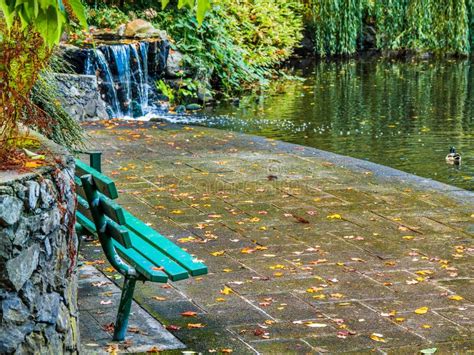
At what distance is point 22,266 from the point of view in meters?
3.95

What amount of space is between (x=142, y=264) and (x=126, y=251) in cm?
25

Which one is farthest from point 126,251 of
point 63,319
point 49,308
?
point 49,308

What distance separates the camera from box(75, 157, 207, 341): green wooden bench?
4.70 m

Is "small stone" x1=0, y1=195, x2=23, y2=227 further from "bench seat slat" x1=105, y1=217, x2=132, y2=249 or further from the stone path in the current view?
the stone path

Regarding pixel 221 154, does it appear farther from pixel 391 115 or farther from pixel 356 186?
pixel 391 115

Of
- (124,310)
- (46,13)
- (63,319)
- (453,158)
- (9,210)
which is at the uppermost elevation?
(46,13)

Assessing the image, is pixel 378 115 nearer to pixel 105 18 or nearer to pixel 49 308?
pixel 105 18

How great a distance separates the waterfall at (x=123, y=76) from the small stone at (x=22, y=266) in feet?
39.3

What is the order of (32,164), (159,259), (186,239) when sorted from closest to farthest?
(32,164) < (159,259) < (186,239)

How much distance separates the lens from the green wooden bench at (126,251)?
185 inches

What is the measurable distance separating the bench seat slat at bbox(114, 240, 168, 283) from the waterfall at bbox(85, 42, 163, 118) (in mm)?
11030

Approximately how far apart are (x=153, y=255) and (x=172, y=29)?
1538cm

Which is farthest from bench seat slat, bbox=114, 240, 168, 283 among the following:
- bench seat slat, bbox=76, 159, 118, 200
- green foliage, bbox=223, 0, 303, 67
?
green foliage, bbox=223, 0, 303, 67

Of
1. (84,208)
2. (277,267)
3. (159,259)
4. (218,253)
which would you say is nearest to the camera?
(159,259)
